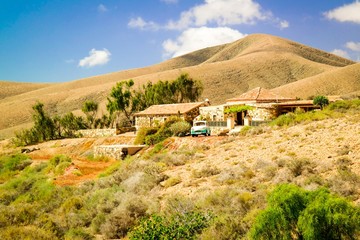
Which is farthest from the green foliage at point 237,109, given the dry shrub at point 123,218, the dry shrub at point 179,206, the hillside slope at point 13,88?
the hillside slope at point 13,88

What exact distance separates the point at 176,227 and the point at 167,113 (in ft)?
103

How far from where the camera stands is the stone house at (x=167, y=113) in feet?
127

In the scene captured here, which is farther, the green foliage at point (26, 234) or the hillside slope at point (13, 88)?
the hillside slope at point (13, 88)

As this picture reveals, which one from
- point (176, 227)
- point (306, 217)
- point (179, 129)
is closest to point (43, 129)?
point (179, 129)

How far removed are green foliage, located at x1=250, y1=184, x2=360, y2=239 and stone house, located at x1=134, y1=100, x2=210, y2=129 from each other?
31307mm

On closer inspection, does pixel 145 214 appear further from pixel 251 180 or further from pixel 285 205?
pixel 285 205

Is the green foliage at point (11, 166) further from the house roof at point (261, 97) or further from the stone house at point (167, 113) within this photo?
the house roof at point (261, 97)

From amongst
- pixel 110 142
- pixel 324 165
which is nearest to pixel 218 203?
pixel 324 165

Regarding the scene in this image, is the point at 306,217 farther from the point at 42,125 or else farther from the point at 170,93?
the point at 42,125

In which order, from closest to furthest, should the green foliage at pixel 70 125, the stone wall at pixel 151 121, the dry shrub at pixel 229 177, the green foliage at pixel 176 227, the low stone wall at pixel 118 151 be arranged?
the green foliage at pixel 176 227 → the dry shrub at pixel 229 177 → the low stone wall at pixel 118 151 → the stone wall at pixel 151 121 → the green foliage at pixel 70 125

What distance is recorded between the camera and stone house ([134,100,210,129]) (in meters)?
38.8

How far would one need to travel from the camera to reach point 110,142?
1534 inches

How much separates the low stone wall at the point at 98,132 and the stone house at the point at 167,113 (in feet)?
12.7

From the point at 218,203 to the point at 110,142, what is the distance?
1193 inches
